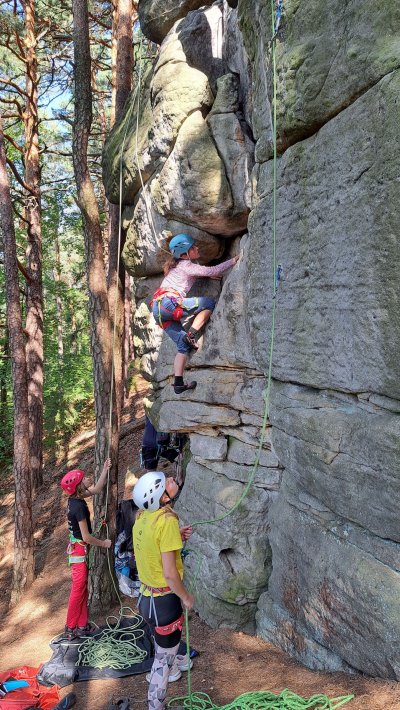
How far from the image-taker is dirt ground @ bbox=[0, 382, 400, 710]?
4051 millimetres

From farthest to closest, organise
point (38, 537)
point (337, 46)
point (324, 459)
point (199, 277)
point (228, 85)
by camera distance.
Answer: point (38, 537) < point (199, 277) < point (228, 85) < point (324, 459) < point (337, 46)

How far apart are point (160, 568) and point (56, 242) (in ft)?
67.9

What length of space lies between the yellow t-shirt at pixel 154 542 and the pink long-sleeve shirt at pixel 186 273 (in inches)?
116

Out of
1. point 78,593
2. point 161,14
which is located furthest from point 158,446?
point 161,14

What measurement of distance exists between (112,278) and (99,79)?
1484 centimetres

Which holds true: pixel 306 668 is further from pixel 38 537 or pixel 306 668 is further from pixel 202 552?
pixel 38 537

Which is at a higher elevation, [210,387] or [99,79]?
[99,79]

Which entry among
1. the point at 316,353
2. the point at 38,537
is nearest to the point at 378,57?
the point at 316,353

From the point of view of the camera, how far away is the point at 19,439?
9148 millimetres

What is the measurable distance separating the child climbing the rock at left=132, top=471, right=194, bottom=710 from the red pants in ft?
6.88

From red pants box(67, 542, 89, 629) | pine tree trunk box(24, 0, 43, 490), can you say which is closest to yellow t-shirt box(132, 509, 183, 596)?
red pants box(67, 542, 89, 629)

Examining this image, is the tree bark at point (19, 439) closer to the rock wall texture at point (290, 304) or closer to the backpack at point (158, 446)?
the backpack at point (158, 446)

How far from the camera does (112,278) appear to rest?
8078 millimetres

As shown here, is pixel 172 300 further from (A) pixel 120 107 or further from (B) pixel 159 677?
(A) pixel 120 107
